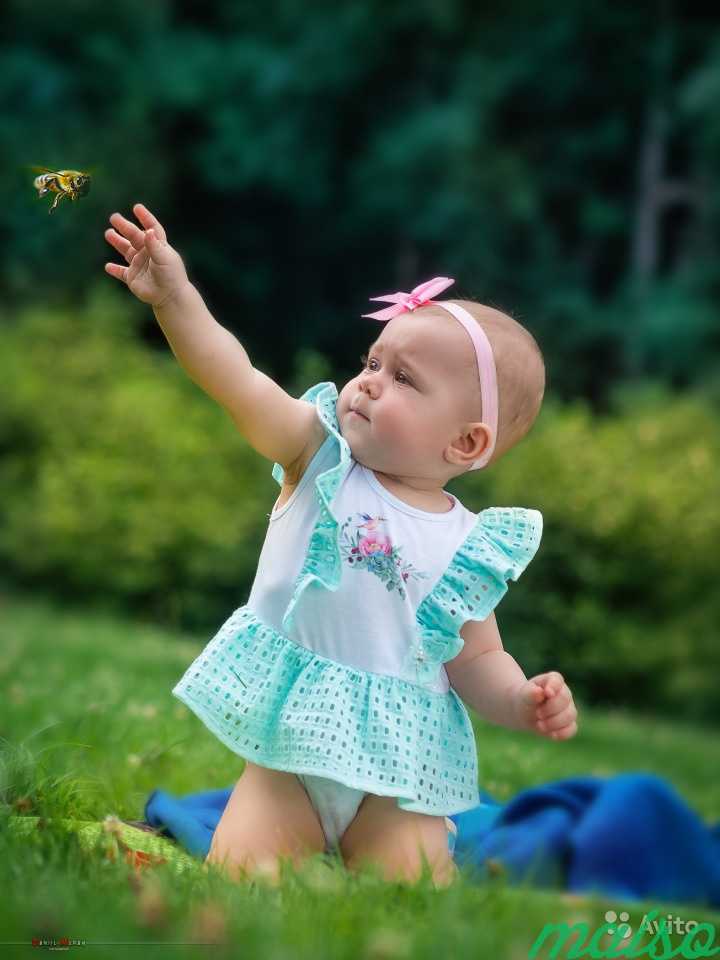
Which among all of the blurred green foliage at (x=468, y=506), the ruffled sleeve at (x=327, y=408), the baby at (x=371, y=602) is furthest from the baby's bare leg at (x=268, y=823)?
the blurred green foliage at (x=468, y=506)

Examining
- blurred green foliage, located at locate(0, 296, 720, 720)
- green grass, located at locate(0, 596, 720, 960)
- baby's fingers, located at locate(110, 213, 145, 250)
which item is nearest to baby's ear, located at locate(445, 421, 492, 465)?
baby's fingers, located at locate(110, 213, 145, 250)

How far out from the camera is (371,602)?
2535 mm

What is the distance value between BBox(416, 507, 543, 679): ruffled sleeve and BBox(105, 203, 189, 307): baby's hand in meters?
0.83

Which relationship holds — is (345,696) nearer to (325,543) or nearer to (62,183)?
(325,543)

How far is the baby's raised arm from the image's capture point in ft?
7.80

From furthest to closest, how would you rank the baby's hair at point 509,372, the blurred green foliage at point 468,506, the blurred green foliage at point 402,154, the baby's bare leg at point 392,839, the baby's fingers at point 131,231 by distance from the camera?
the blurred green foliage at point 402,154 < the blurred green foliage at point 468,506 < the baby's hair at point 509,372 < the baby's bare leg at point 392,839 < the baby's fingers at point 131,231

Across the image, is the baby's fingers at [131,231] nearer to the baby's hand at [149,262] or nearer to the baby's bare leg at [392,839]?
the baby's hand at [149,262]

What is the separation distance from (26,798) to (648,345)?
16.2m

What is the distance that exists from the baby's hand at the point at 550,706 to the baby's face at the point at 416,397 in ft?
1.66

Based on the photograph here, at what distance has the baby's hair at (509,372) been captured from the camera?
2.58 m

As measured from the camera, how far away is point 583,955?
6.32ft

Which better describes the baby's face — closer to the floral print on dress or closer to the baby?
the baby

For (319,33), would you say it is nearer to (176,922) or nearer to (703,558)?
(703,558)

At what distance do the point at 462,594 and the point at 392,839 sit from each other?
525mm
